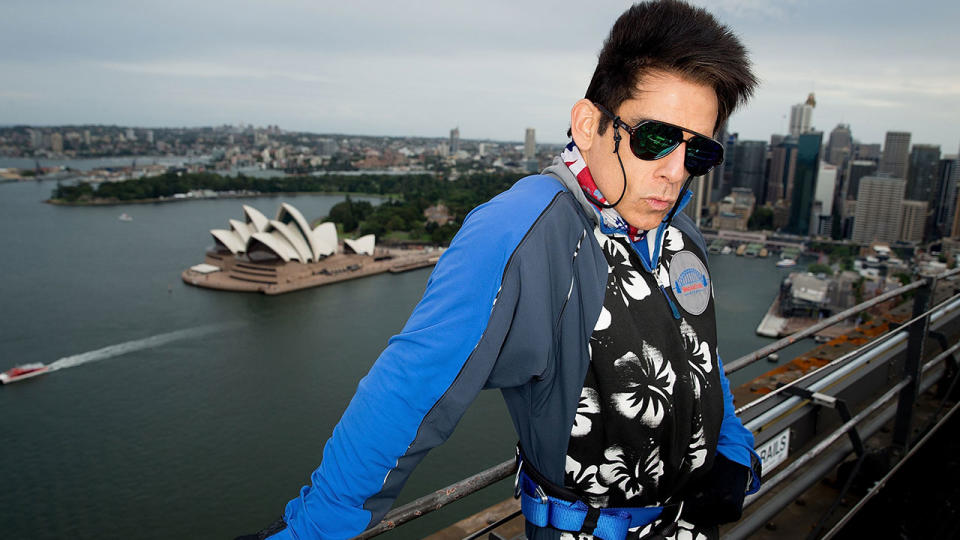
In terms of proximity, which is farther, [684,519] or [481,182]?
[481,182]

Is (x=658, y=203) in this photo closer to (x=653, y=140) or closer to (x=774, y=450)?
(x=653, y=140)

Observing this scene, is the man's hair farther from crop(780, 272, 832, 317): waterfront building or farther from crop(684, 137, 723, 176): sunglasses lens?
crop(780, 272, 832, 317): waterfront building

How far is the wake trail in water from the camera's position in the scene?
7141 mm

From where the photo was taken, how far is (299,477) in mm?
4625

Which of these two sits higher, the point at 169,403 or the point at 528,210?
the point at 528,210

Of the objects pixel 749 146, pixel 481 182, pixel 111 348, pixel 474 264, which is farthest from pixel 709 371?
pixel 749 146

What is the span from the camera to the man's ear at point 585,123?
381 millimetres

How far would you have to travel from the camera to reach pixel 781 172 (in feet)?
75.0

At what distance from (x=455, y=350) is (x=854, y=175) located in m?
24.9

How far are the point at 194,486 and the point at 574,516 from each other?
5.01 meters

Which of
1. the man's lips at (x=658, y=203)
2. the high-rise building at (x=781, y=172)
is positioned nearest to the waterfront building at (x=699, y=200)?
the high-rise building at (x=781, y=172)

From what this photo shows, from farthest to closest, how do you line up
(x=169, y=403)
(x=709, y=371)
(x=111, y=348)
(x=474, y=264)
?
(x=111, y=348) < (x=169, y=403) < (x=709, y=371) < (x=474, y=264)

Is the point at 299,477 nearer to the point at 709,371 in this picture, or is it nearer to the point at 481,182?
the point at 709,371

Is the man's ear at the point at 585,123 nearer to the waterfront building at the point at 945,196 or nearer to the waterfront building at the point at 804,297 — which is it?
the waterfront building at the point at 804,297
